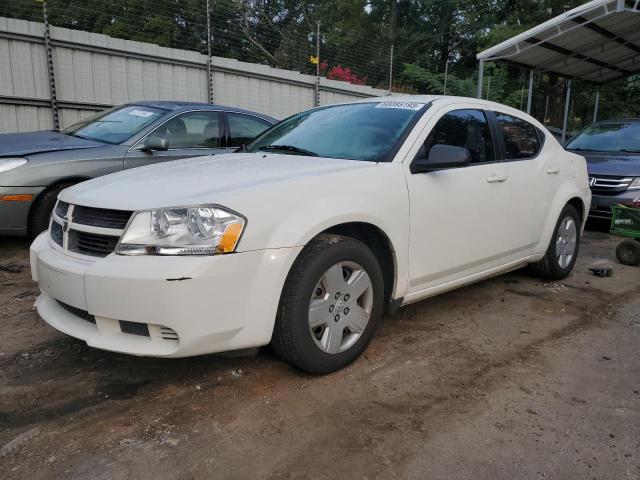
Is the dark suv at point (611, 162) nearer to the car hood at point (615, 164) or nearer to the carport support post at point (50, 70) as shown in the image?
the car hood at point (615, 164)

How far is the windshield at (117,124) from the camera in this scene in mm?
5484

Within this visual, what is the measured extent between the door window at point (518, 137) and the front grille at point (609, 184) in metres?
3.18

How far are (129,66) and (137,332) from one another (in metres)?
8.21

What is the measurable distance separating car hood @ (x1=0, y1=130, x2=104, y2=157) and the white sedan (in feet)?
7.25

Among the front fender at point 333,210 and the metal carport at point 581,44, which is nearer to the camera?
the front fender at point 333,210

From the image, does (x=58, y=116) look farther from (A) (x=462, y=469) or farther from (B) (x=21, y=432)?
(A) (x=462, y=469)

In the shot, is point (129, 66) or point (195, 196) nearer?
point (195, 196)

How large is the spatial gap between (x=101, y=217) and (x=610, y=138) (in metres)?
7.96

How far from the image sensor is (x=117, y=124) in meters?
5.67

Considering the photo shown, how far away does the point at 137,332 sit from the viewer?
2422 mm

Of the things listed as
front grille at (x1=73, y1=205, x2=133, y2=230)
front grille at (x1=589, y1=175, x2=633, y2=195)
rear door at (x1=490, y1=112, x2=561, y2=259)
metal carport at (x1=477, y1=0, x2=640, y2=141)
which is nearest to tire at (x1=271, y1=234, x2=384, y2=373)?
front grille at (x1=73, y1=205, x2=133, y2=230)

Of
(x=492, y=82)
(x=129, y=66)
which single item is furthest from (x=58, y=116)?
(x=492, y=82)

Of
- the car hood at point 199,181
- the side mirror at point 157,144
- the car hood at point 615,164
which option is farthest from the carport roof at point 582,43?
the car hood at point 199,181

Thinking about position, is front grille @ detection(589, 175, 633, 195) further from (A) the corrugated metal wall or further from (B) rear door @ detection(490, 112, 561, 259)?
(A) the corrugated metal wall
